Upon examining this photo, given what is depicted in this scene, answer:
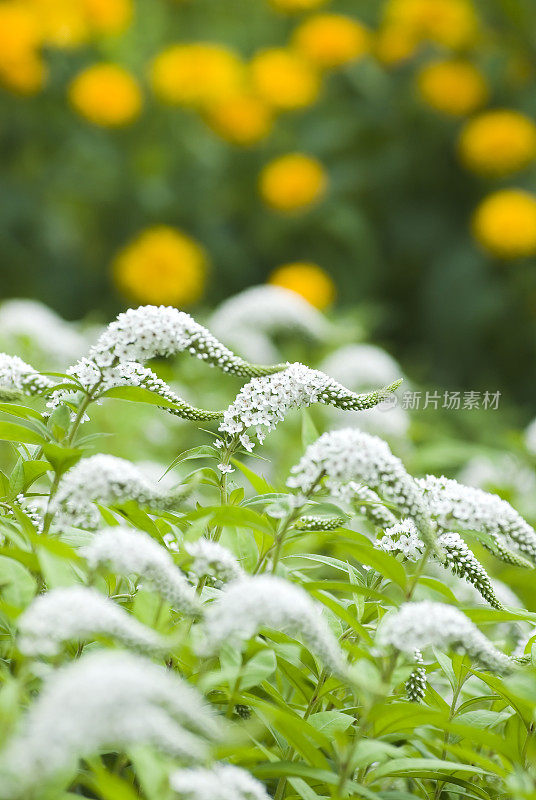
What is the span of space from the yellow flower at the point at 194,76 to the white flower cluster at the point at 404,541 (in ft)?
19.5

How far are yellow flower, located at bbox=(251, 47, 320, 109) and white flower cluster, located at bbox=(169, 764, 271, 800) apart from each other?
6.70 meters

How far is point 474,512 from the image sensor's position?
1705mm

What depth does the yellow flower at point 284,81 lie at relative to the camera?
748cm

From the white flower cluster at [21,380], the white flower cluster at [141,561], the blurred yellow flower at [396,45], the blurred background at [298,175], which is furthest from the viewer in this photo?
the blurred yellow flower at [396,45]

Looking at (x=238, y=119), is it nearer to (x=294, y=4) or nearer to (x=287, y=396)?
(x=294, y=4)

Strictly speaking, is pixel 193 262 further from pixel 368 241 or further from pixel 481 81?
pixel 481 81

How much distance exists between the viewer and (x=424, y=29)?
25.9 feet

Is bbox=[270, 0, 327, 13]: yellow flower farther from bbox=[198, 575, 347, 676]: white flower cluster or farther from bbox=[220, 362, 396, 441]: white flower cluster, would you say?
bbox=[198, 575, 347, 676]: white flower cluster

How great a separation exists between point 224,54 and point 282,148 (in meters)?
0.84

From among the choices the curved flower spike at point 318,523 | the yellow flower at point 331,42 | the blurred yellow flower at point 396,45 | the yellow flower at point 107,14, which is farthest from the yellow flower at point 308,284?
the curved flower spike at point 318,523

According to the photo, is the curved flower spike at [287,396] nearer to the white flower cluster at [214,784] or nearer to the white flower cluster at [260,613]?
the white flower cluster at [260,613]

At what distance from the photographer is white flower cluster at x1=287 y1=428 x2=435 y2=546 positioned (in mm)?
1567

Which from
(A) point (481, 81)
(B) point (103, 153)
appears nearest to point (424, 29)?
(A) point (481, 81)

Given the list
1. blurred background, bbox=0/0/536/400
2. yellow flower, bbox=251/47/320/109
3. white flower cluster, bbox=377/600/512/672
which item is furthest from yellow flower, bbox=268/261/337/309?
white flower cluster, bbox=377/600/512/672
